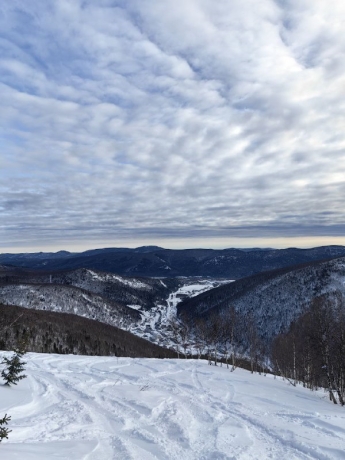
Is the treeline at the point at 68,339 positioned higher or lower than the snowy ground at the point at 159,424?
lower

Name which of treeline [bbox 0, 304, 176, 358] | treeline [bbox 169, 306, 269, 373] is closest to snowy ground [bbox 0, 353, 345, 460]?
treeline [bbox 169, 306, 269, 373]

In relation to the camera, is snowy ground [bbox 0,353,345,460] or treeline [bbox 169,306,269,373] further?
treeline [bbox 169,306,269,373]

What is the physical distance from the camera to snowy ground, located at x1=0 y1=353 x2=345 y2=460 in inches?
496

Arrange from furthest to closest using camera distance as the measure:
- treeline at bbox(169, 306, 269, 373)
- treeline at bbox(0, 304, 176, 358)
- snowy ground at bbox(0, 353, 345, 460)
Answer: treeline at bbox(0, 304, 176, 358) → treeline at bbox(169, 306, 269, 373) → snowy ground at bbox(0, 353, 345, 460)

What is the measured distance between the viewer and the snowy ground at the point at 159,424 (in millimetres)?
12609

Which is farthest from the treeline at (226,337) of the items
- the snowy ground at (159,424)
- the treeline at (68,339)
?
the treeline at (68,339)

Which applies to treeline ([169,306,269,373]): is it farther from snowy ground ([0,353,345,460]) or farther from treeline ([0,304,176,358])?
treeline ([0,304,176,358])

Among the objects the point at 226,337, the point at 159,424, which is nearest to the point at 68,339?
the point at 226,337

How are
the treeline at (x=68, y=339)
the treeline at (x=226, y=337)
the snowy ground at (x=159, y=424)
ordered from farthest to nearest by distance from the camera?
the treeline at (x=68, y=339) → the treeline at (x=226, y=337) → the snowy ground at (x=159, y=424)

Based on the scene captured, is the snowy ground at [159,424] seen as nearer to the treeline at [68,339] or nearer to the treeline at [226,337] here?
the treeline at [226,337]

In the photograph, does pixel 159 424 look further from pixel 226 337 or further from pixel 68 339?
pixel 68 339

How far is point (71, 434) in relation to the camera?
14.3m

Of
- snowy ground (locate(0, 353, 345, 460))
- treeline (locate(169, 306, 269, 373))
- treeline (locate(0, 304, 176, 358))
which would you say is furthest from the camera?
treeline (locate(0, 304, 176, 358))

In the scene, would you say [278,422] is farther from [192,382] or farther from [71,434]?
[192,382]
